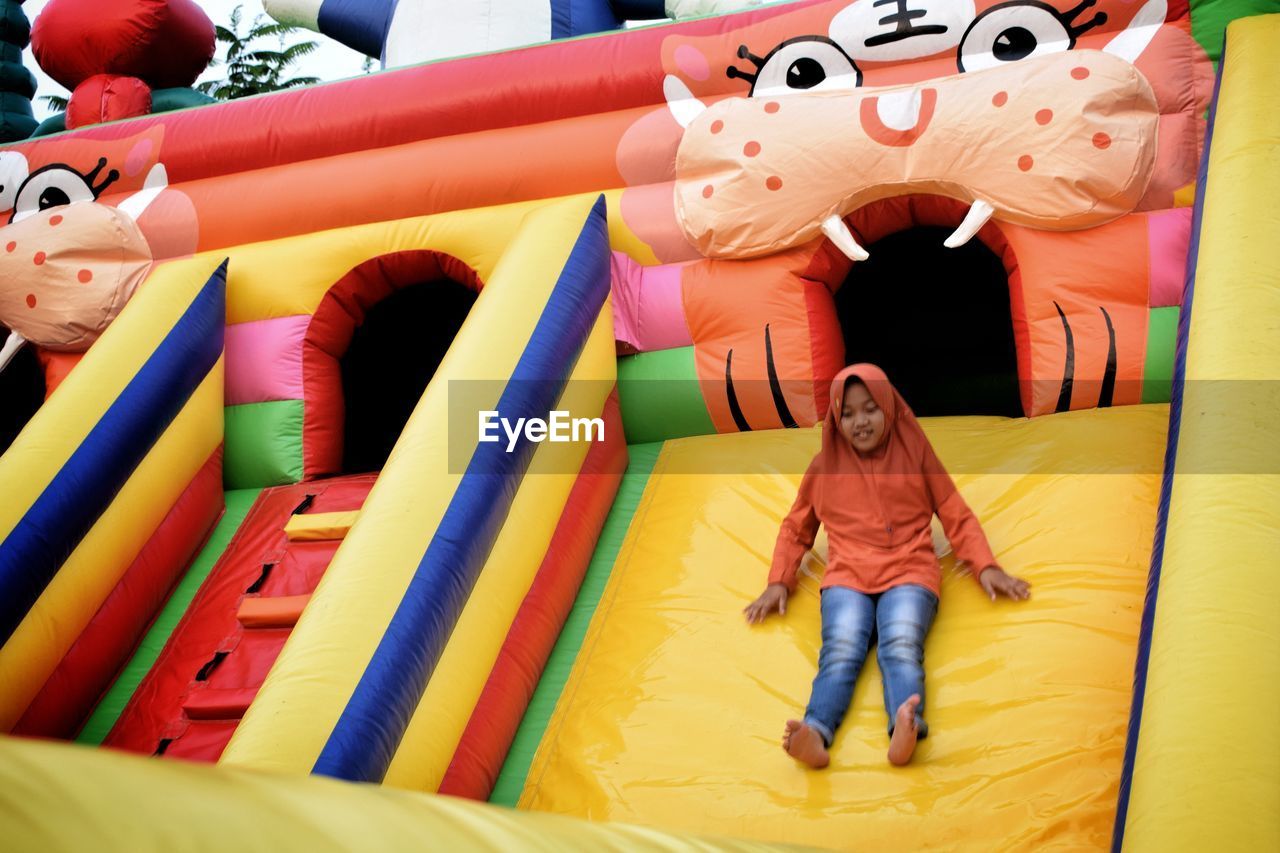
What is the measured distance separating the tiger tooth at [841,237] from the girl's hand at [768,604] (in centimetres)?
101

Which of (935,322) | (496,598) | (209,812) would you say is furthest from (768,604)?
(935,322)

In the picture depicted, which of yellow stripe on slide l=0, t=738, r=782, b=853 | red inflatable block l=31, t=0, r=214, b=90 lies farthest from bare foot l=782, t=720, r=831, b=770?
red inflatable block l=31, t=0, r=214, b=90

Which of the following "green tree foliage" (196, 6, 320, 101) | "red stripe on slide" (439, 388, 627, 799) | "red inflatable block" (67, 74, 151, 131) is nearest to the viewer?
"red stripe on slide" (439, 388, 627, 799)

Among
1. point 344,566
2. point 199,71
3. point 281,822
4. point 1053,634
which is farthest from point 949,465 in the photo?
point 199,71

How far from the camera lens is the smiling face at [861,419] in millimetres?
2225

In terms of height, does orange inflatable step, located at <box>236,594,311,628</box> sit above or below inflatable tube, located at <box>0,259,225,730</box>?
below

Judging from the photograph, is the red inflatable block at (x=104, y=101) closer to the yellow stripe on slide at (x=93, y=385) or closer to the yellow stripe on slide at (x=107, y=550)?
the yellow stripe on slide at (x=93, y=385)

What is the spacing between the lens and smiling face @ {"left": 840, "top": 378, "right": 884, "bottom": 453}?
87.6 inches

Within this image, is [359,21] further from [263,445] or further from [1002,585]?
[1002,585]

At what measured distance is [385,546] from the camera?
→ 2012 millimetres

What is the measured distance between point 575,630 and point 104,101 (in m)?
3.26

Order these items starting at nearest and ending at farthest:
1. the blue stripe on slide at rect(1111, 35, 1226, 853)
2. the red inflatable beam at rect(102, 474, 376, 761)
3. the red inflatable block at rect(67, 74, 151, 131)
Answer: the blue stripe on slide at rect(1111, 35, 1226, 853) → the red inflatable beam at rect(102, 474, 376, 761) → the red inflatable block at rect(67, 74, 151, 131)

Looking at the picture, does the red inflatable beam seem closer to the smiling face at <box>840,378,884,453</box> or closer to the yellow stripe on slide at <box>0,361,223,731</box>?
the yellow stripe on slide at <box>0,361,223,731</box>

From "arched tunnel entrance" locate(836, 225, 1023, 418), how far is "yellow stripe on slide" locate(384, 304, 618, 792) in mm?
1131
